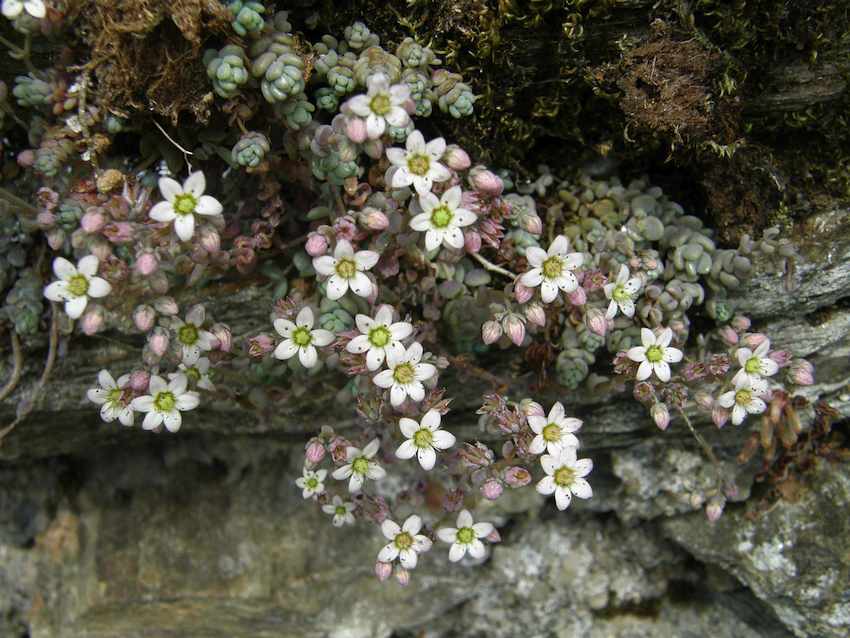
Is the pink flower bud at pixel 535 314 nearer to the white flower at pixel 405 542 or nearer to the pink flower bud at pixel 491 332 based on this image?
the pink flower bud at pixel 491 332

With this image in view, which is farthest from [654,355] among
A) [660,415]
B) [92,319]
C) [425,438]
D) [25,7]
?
[25,7]

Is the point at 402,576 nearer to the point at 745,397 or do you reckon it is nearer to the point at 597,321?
the point at 597,321

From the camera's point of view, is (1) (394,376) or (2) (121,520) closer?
(1) (394,376)

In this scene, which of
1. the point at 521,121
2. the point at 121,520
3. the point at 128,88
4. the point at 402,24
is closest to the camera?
the point at 128,88

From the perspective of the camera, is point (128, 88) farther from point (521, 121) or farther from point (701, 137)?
point (701, 137)

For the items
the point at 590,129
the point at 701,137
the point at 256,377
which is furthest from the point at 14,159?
the point at 701,137

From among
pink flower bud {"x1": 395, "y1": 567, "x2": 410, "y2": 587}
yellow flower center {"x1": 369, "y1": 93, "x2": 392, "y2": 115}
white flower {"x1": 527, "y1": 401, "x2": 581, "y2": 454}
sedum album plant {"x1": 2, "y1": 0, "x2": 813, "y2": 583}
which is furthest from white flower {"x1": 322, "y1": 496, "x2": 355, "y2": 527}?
yellow flower center {"x1": 369, "y1": 93, "x2": 392, "y2": 115}
